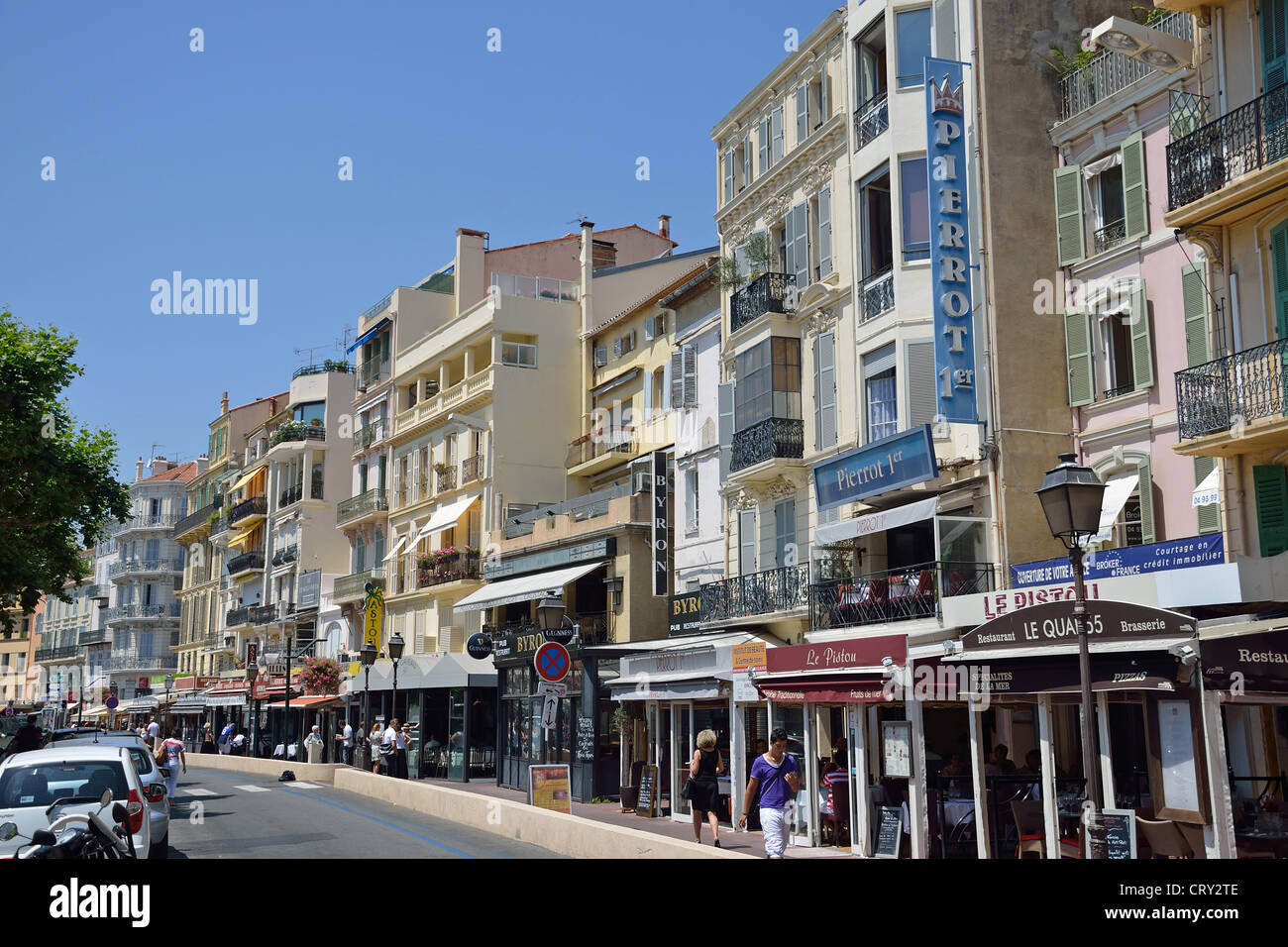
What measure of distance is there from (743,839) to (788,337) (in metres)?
11.3

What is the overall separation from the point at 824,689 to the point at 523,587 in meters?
19.7

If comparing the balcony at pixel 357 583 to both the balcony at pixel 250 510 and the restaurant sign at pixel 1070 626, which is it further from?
the restaurant sign at pixel 1070 626

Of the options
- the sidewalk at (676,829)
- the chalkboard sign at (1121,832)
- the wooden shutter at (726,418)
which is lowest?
the sidewalk at (676,829)

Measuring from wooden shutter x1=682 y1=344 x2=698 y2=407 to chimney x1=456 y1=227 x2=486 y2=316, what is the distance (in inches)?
701

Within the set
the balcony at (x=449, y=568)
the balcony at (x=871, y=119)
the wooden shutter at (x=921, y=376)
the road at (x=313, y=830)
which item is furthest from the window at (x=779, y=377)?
the balcony at (x=449, y=568)

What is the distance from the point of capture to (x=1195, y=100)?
18.5m

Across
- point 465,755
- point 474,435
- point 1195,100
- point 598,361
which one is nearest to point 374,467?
point 474,435

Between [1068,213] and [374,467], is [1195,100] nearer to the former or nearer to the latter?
[1068,213]

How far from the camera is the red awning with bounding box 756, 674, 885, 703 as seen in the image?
16812mm

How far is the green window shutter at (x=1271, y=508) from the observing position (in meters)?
16.9

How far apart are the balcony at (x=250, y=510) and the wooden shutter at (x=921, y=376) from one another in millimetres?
51103

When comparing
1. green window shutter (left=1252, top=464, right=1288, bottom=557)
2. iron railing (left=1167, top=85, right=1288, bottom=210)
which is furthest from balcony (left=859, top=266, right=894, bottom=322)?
green window shutter (left=1252, top=464, right=1288, bottom=557)

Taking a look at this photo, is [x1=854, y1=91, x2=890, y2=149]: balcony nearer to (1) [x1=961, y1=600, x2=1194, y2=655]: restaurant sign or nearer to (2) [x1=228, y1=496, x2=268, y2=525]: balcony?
(1) [x1=961, y1=600, x2=1194, y2=655]: restaurant sign

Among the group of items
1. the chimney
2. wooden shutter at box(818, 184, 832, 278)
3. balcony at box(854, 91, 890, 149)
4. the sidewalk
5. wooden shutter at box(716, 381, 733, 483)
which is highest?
the chimney
